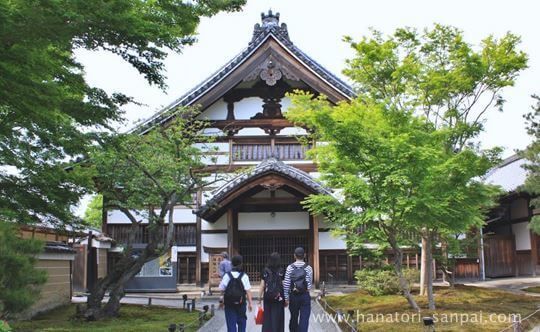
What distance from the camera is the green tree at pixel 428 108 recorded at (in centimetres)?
1088

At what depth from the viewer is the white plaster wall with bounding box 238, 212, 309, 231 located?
2158cm

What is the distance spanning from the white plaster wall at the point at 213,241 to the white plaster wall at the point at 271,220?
880mm

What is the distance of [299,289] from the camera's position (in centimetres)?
832

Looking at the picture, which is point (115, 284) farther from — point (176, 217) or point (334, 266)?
point (334, 266)

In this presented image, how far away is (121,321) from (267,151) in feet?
36.3

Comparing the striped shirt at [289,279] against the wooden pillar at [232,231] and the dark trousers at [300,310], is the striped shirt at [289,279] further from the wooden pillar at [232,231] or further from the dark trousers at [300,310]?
the wooden pillar at [232,231]

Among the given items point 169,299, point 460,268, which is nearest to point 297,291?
point 169,299

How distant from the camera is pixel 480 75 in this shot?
12531 millimetres

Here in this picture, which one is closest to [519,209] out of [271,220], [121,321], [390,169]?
[271,220]

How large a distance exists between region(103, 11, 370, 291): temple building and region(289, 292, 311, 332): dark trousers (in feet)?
39.5

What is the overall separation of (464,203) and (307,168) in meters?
10.4

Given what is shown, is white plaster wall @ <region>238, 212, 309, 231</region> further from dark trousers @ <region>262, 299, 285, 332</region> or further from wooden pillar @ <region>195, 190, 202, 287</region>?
dark trousers @ <region>262, 299, 285, 332</region>

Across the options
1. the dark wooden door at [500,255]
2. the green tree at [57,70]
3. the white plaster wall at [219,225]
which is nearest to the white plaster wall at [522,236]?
the dark wooden door at [500,255]

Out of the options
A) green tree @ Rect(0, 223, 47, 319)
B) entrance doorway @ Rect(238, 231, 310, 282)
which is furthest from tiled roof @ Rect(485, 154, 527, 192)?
green tree @ Rect(0, 223, 47, 319)
